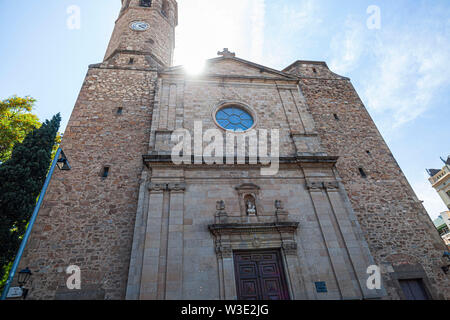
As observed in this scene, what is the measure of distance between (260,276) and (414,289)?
5.45 m

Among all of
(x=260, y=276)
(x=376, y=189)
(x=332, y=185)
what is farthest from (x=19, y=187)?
(x=376, y=189)

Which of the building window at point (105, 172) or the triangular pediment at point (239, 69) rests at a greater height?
the triangular pediment at point (239, 69)

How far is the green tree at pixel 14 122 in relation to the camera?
1312 cm

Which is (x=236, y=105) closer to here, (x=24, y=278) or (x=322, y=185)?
(x=322, y=185)

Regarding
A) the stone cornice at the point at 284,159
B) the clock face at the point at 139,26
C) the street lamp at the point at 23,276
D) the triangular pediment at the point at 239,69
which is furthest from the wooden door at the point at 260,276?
the clock face at the point at 139,26

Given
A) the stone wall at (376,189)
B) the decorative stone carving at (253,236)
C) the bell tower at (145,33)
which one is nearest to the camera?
the decorative stone carving at (253,236)

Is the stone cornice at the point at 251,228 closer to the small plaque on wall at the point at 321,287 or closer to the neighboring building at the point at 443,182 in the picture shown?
the small plaque on wall at the point at 321,287

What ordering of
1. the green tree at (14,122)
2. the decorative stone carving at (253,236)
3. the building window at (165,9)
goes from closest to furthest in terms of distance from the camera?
the decorative stone carving at (253,236) → the green tree at (14,122) → the building window at (165,9)

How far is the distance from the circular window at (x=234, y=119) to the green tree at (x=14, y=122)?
9662mm

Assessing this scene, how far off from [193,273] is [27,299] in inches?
182

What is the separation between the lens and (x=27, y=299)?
269 inches

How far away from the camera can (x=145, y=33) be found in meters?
16.9

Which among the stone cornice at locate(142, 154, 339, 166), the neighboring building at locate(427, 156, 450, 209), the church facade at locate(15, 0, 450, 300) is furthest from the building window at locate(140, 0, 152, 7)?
the neighboring building at locate(427, 156, 450, 209)
